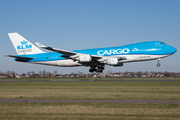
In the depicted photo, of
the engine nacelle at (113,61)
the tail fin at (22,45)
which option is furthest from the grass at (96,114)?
the tail fin at (22,45)

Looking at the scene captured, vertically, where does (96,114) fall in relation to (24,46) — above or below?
below

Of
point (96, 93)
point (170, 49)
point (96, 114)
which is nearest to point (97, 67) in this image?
point (170, 49)

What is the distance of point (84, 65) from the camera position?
51906 mm

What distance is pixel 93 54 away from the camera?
164ft

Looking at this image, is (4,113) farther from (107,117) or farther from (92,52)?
(92,52)

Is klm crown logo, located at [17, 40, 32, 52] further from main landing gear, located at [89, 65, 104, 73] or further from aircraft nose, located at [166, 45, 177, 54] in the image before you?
aircraft nose, located at [166, 45, 177, 54]

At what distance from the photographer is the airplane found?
45594 mm

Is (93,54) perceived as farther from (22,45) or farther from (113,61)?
(22,45)

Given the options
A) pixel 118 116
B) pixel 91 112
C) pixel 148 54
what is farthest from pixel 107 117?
pixel 148 54

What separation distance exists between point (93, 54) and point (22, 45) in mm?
18292

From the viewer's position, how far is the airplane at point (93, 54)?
45.6 meters

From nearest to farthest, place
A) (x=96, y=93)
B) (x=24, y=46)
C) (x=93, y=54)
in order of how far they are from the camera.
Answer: (x=96, y=93) → (x=93, y=54) → (x=24, y=46)

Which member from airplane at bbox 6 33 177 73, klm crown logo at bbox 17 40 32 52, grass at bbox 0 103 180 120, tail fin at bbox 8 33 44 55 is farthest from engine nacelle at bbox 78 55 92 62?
grass at bbox 0 103 180 120

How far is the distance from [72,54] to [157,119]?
128 ft
